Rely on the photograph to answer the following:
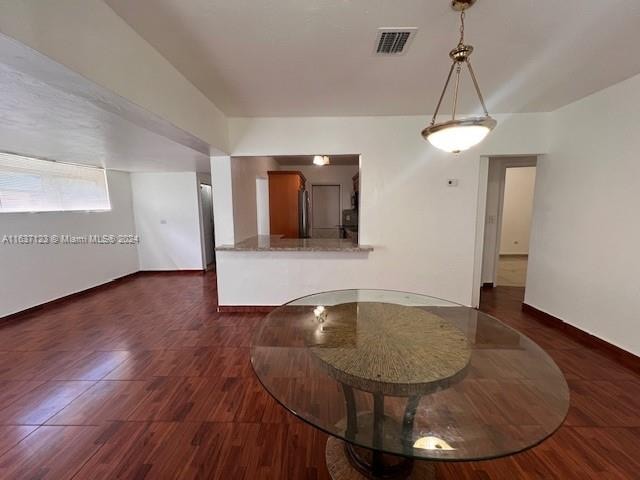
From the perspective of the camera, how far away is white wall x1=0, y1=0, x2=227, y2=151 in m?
1.02

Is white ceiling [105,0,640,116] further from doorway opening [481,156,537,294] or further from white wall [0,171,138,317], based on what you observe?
white wall [0,171,138,317]

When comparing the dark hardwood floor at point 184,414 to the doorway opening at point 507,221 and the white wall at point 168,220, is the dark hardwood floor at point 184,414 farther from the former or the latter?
the white wall at point 168,220

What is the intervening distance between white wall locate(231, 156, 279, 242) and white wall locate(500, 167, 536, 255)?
21.0 feet

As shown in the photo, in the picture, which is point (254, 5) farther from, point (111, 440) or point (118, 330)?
point (118, 330)

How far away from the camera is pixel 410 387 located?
3.50ft

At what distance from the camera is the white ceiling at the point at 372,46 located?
1.40 m

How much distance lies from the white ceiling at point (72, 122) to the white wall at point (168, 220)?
96cm

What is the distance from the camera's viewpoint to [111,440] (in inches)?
62.1

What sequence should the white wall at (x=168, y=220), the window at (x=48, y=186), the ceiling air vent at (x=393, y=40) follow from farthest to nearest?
the white wall at (x=168, y=220) < the window at (x=48, y=186) < the ceiling air vent at (x=393, y=40)

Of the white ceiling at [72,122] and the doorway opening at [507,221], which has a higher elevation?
the white ceiling at [72,122]

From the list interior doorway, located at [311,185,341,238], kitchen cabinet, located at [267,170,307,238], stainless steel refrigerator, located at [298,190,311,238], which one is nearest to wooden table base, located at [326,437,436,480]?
kitchen cabinet, located at [267,170,307,238]

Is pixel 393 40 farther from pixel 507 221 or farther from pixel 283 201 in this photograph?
pixel 507 221

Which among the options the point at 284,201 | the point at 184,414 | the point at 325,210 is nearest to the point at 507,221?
the point at 325,210

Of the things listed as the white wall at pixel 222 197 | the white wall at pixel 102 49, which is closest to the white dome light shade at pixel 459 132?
the white wall at pixel 102 49
